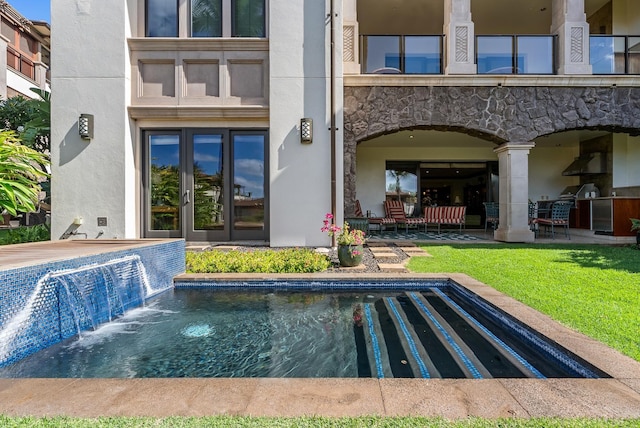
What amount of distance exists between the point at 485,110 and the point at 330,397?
7952 mm

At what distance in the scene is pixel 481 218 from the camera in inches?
551

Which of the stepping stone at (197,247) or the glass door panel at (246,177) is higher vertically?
the glass door panel at (246,177)

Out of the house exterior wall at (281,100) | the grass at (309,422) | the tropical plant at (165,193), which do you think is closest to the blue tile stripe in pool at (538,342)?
the grass at (309,422)

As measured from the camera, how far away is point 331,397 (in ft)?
5.40

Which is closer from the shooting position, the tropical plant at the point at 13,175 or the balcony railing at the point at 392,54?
Result: the tropical plant at the point at 13,175

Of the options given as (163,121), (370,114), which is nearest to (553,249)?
(370,114)

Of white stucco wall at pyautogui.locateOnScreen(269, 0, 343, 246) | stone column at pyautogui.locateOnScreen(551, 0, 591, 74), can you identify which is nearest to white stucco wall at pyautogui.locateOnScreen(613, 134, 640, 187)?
stone column at pyautogui.locateOnScreen(551, 0, 591, 74)

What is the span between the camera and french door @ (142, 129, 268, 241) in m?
7.55

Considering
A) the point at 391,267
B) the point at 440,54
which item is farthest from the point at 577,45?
the point at 391,267

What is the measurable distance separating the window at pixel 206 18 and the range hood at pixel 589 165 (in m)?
11.5

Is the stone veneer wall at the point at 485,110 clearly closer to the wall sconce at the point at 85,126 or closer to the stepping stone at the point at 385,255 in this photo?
the stepping stone at the point at 385,255

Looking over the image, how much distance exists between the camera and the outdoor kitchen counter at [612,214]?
27.3 ft

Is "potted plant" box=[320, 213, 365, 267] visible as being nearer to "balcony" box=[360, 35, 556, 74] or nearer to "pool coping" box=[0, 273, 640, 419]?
"pool coping" box=[0, 273, 640, 419]

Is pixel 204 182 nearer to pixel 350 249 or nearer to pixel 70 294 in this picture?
pixel 350 249
